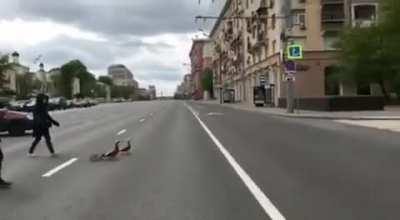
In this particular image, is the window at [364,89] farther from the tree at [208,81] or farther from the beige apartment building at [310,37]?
the tree at [208,81]

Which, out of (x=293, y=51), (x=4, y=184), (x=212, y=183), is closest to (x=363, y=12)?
(x=293, y=51)

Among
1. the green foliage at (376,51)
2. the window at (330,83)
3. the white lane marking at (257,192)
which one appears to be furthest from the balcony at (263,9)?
the white lane marking at (257,192)

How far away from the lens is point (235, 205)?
9758 millimetres

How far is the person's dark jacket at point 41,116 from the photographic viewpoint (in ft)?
58.0

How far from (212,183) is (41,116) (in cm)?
699

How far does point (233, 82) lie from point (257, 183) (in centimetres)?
11740

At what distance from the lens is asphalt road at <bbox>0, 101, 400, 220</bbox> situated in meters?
9.34

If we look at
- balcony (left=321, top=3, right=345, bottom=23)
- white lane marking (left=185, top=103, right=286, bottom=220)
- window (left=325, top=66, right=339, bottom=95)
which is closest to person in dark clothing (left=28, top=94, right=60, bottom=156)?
white lane marking (left=185, top=103, right=286, bottom=220)

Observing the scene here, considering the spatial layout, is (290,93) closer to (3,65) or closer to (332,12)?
(332,12)

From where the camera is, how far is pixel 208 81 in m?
178

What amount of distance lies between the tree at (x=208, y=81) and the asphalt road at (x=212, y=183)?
156265 millimetres

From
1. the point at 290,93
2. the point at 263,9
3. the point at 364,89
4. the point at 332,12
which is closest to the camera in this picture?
the point at 290,93

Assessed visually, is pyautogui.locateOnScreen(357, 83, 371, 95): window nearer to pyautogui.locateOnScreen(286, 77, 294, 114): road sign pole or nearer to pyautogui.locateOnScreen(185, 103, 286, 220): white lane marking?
pyautogui.locateOnScreen(286, 77, 294, 114): road sign pole

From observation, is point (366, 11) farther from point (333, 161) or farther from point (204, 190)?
point (204, 190)
